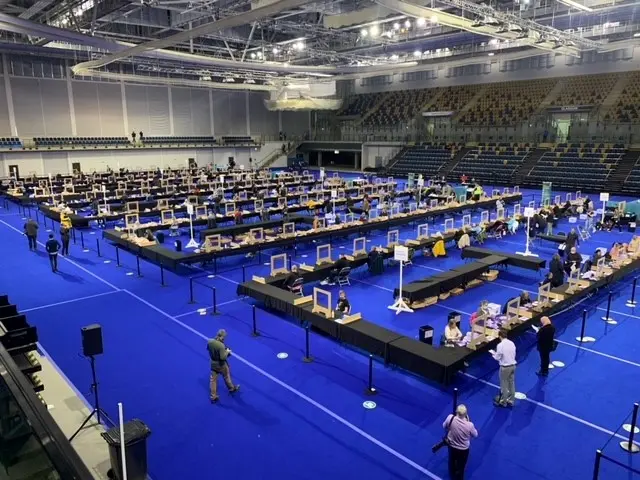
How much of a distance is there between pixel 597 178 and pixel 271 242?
3118cm

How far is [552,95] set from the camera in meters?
47.3

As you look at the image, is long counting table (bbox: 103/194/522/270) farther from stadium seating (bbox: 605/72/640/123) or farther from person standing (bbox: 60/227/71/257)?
stadium seating (bbox: 605/72/640/123)

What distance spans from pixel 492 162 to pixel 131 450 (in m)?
45.4

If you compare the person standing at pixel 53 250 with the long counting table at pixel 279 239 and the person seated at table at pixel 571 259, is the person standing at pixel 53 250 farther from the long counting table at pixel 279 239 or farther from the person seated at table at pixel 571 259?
the person seated at table at pixel 571 259

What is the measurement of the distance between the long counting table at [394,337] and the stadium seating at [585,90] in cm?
3703

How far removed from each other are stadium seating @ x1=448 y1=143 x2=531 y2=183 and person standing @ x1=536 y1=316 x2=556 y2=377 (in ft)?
118

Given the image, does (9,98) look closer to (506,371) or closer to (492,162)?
(492,162)

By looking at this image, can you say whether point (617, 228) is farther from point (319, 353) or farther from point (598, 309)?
point (319, 353)

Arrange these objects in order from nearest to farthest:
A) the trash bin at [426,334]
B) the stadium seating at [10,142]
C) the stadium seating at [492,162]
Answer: the trash bin at [426,334]
the stadium seating at [10,142]
the stadium seating at [492,162]

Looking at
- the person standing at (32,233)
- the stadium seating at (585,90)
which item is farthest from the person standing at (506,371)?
the stadium seating at (585,90)

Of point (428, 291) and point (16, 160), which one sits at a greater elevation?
point (16, 160)

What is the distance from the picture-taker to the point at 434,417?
8.72 m

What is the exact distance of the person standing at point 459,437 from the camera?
22.0 ft

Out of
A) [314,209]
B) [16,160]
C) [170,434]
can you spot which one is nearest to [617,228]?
[314,209]
